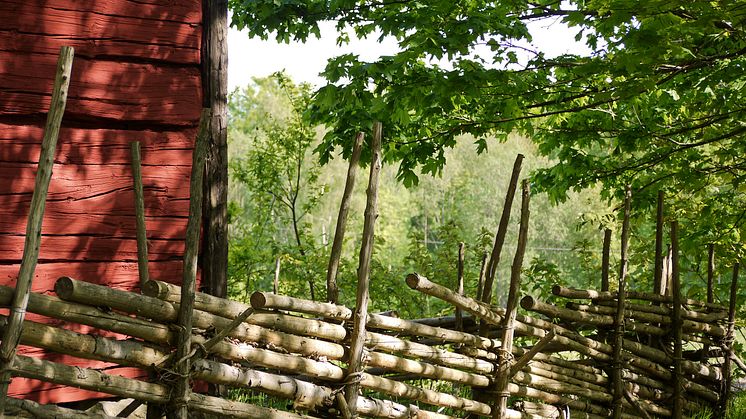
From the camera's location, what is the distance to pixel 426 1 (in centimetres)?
714

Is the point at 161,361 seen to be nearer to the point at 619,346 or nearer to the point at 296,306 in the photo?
the point at 296,306

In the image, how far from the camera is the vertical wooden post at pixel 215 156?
4.15 metres

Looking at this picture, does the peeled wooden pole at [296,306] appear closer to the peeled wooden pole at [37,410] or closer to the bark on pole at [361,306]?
the bark on pole at [361,306]

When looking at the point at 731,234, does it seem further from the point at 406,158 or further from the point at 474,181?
the point at 474,181

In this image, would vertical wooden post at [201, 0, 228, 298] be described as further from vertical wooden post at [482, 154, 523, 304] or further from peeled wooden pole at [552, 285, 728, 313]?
peeled wooden pole at [552, 285, 728, 313]

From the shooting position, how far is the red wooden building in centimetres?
374

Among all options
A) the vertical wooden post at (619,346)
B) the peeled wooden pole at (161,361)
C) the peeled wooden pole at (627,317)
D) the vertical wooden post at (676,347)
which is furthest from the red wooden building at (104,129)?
the vertical wooden post at (676,347)

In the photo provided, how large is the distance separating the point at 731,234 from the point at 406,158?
11.3 feet

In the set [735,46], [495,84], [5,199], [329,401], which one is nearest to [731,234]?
[735,46]

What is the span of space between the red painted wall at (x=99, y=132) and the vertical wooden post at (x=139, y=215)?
30 centimetres

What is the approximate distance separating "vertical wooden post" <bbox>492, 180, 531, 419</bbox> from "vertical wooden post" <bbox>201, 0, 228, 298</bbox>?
69.9 inches

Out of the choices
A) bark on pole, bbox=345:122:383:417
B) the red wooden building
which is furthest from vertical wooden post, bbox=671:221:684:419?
the red wooden building

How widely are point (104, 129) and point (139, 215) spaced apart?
622mm

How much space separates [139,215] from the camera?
3.58m
